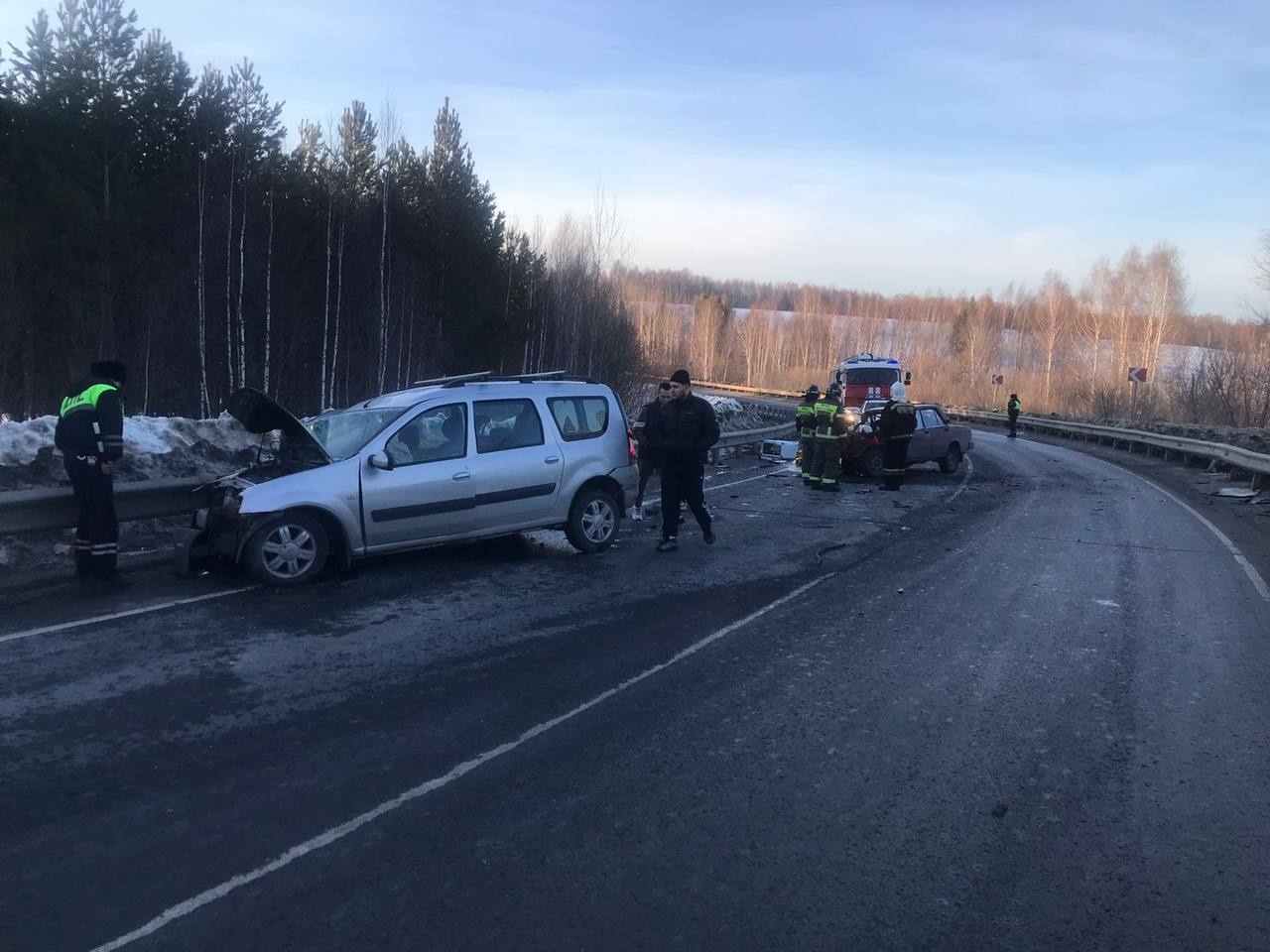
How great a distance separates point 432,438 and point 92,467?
2871 millimetres

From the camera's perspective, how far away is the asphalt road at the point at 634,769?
3.54m

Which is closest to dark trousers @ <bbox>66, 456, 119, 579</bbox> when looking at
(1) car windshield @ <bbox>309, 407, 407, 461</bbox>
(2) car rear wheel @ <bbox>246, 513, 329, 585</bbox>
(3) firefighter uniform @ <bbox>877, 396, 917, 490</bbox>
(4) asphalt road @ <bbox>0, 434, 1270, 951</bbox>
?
(4) asphalt road @ <bbox>0, 434, 1270, 951</bbox>

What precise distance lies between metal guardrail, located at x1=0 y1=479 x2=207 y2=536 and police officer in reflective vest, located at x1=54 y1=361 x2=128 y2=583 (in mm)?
471

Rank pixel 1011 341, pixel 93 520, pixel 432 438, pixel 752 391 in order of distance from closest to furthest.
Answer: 1. pixel 93 520
2. pixel 432 438
3. pixel 752 391
4. pixel 1011 341

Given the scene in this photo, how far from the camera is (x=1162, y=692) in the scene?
20.5 ft

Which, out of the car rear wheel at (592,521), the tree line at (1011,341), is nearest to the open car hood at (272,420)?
the car rear wheel at (592,521)

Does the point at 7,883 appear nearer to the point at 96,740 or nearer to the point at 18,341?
the point at 96,740

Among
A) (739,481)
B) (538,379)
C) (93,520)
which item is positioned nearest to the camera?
(93,520)

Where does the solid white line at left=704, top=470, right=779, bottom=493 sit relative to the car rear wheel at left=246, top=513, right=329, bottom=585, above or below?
below

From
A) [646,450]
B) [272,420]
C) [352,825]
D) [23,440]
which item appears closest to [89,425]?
[272,420]

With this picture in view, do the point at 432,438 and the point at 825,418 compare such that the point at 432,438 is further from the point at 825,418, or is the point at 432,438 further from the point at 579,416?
the point at 825,418

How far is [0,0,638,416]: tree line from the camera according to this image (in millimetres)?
28672

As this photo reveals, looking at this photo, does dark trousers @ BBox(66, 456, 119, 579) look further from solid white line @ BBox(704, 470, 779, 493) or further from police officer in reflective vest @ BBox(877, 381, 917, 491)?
police officer in reflective vest @ BBox(877, 381, 917, 491)

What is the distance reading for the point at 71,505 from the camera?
8.97m
